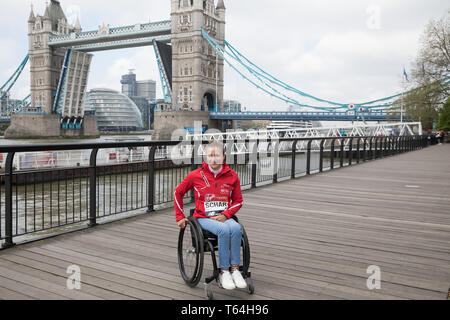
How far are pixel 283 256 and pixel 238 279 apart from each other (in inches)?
44.3

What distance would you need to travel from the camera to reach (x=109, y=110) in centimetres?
11838

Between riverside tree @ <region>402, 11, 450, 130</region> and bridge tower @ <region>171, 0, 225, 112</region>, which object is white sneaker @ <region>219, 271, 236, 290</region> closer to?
riverside tree @ <region>402, 11, 450, 130</region>

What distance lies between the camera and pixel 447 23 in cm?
3338

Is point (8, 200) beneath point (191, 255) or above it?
above

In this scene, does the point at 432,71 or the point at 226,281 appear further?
the point at 432,71

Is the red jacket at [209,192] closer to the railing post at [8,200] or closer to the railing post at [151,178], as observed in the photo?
the railing post at [8,200]

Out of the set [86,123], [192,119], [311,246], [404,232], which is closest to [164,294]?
[311,246]

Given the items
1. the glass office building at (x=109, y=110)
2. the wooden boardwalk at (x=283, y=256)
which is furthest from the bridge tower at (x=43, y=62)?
the wooden boardwalk at (x=283, y=256)

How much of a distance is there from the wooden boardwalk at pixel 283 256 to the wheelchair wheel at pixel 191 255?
0.09 meters

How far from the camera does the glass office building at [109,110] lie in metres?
118

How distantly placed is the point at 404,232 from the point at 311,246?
1.40 metres

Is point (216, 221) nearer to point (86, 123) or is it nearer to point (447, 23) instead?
point (447, 23)

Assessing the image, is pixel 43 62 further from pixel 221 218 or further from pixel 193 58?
pixel 221 218

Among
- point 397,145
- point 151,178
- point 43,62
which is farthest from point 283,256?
point 43,62
